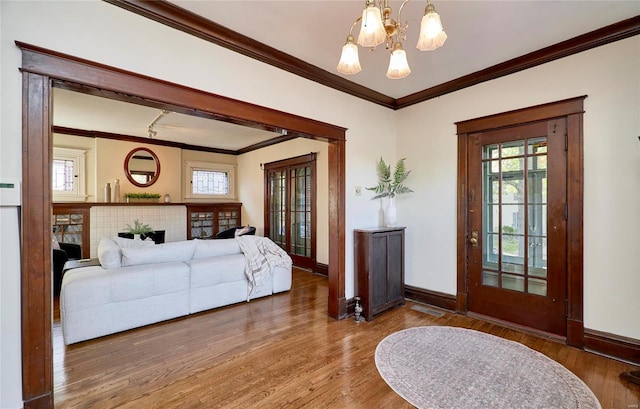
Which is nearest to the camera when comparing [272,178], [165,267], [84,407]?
[84,407]

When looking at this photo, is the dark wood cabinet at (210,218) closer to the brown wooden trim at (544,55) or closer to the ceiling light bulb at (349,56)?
the brown wooden trim at (544,55)

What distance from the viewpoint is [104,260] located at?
3.02 meters

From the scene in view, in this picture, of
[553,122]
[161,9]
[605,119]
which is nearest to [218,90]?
[161,9]

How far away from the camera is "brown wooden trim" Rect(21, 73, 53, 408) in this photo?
1659mm

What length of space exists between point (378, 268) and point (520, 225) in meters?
1.60

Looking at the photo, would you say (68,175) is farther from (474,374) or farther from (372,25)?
(474,374)

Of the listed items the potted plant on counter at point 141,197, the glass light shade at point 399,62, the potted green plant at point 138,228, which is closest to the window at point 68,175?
the potted plant on counter at point 141,197

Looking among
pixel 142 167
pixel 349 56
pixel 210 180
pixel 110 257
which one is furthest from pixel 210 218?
pixel 349 56

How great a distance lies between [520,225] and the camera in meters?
3.03

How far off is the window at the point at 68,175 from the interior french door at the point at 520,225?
7.15m

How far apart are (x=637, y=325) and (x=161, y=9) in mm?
4583

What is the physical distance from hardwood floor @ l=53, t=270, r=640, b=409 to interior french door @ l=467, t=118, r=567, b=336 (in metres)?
0.30

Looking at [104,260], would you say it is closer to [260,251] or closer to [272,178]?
[260,251]

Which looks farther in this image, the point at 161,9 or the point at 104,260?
the point at 104,260
